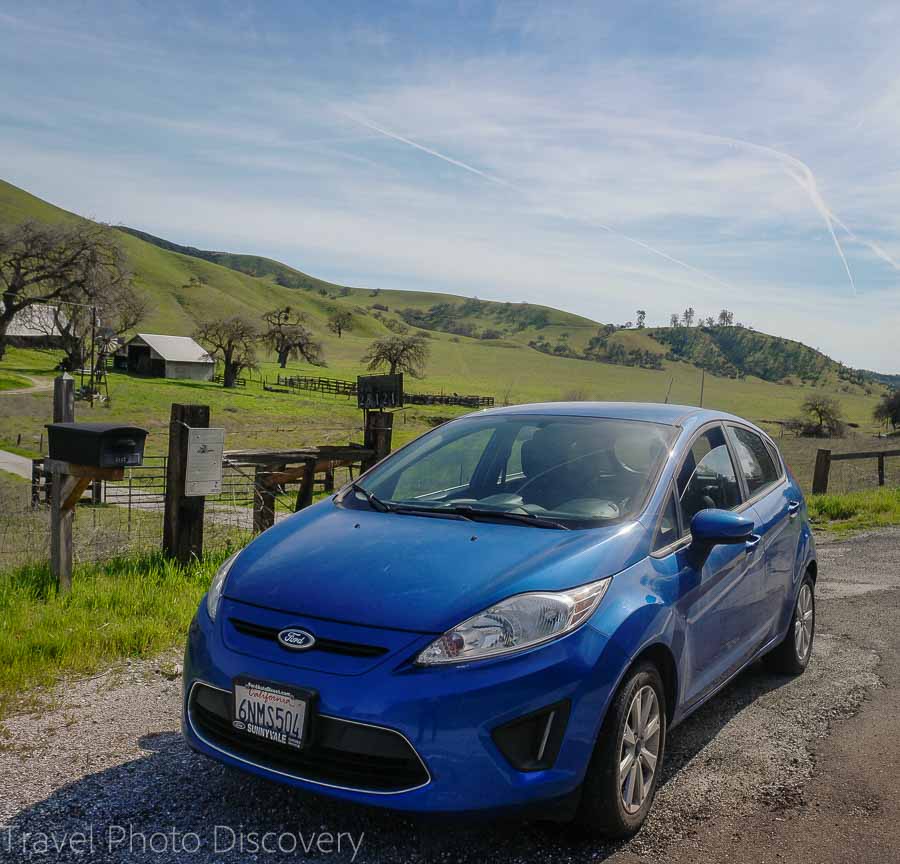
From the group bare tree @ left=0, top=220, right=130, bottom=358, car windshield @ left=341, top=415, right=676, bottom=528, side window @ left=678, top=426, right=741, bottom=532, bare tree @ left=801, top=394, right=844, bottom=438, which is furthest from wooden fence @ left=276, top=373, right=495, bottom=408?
side window @ left=678, top=426, right=741, bottom=532

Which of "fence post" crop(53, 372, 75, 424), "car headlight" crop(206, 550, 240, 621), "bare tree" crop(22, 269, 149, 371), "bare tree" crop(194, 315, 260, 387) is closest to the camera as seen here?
"car headlight" crop(206, 550, 240, 621)

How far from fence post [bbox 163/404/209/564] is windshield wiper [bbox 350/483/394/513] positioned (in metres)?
2.65

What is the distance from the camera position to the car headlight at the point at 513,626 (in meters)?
2.92

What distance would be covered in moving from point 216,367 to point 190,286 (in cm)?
10411

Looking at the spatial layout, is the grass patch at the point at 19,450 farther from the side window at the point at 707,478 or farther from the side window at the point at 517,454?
the side window at the point at 707,478

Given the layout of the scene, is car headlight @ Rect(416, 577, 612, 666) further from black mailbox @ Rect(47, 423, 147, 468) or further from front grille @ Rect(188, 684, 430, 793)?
black mailbox @ Rect(47, 423, 147, 468)

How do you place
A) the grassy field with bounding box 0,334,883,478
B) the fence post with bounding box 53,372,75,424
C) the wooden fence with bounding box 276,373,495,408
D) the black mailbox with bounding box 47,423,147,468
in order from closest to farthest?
the black mailbox with bounding box 47,423,147,468 → the fence post with bounding box 53,372,75,424 → the grassy field with bounding box 0,334,883,478 → the wooden fence with bounding box 276,373,495,408

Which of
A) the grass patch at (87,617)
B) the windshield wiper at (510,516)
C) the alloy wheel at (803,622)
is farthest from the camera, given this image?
the alloy wheel at (803,622)

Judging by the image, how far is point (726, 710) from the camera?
4.76 m

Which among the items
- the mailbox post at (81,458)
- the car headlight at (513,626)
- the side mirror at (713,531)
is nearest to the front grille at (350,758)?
the car headlight at (513,626)

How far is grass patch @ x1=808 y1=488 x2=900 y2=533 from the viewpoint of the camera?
40.7 ft

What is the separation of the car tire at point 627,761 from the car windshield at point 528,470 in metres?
0.76

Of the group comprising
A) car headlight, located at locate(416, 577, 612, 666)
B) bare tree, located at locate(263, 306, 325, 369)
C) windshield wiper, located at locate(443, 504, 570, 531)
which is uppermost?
bare tree, located at locate(263, 306, 325, 369)

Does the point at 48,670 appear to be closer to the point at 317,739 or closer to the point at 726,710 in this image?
the point at 317,739
